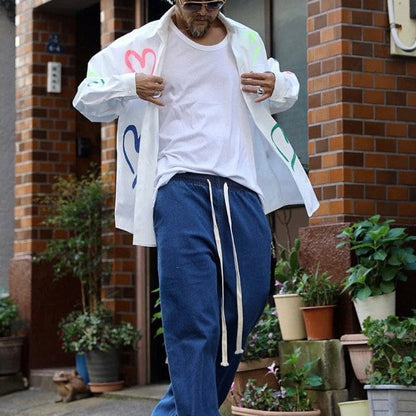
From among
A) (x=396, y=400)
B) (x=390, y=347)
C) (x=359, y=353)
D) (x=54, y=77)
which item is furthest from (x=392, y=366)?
(x=54, y=77)

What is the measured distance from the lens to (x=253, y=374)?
21.9 ft

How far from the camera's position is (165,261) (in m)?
4.03

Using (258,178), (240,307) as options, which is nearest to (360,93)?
(258,178)

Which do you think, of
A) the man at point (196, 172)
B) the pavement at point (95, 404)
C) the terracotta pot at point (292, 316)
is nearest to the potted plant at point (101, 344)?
the pavement at point (95, 404)

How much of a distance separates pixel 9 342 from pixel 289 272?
128 inches

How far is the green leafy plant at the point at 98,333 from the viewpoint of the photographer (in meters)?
8.45

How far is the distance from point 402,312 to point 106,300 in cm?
281

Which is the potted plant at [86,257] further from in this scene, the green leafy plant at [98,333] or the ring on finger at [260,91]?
the ring on finger at [260,91]

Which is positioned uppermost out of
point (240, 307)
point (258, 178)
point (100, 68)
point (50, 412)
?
point (100, 68)

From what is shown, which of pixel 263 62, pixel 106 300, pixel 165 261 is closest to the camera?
pixel 165 261

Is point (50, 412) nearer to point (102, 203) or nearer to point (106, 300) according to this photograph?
point (106, 300)

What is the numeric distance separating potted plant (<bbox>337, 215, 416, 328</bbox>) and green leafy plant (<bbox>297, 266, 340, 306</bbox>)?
0.65 feet

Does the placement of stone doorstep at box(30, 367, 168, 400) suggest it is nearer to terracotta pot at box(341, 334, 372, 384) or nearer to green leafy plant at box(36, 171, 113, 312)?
green leafy plant at box(36, 171, 113, 312)

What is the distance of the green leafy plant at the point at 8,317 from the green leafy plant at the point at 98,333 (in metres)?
0.89
